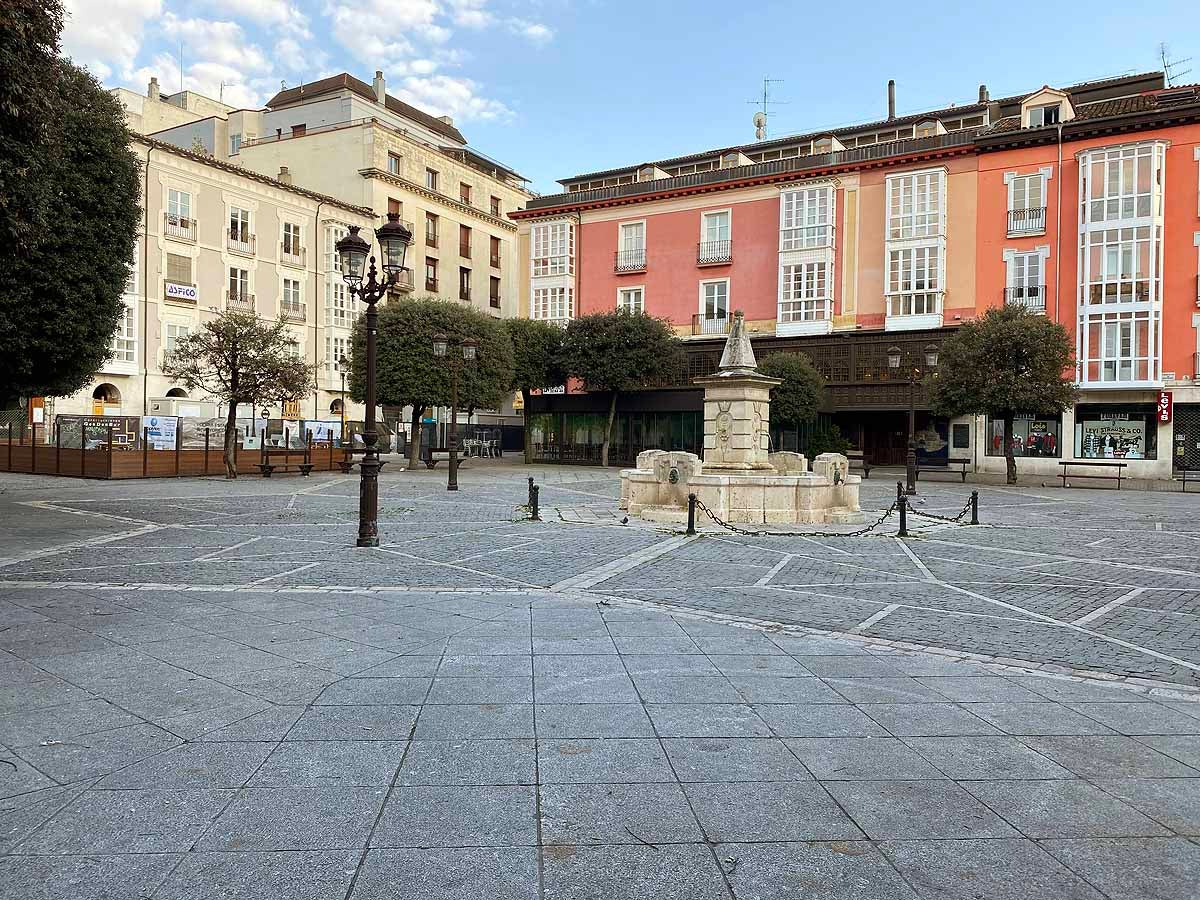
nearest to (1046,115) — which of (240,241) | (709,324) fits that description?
(709,324)

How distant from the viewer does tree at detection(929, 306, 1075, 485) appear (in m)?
28.3

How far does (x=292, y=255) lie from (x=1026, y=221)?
36.8 metres

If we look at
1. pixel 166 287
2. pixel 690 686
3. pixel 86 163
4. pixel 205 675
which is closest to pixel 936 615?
pixel 690 686

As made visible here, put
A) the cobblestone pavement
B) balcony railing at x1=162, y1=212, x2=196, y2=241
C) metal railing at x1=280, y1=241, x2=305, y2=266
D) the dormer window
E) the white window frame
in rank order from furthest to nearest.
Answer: metal railing at x1=280, y1=241, x2=305, y2=266
the white window frame
balcony railing at x1=162, y1=212, x2=196, y2=241
the dormer window
the cobblestone pavement

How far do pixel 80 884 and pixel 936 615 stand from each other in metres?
6.97

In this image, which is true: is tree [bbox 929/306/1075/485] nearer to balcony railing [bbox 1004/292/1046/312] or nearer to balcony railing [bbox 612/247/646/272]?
balcony railing [bbox 1004/292/1046/312]

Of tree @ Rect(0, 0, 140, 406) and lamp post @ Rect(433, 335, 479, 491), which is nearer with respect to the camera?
tree @ Rect(0, 0, 140, 406)

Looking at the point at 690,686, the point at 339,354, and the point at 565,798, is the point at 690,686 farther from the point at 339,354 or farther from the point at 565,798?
the point at 339,354

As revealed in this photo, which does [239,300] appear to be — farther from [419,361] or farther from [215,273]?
[419,361]

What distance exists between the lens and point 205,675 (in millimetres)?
5363

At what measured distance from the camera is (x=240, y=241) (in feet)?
140

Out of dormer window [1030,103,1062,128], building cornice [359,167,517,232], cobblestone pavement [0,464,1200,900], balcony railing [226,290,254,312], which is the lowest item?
cobblestone pavement [0,464,1200,900]

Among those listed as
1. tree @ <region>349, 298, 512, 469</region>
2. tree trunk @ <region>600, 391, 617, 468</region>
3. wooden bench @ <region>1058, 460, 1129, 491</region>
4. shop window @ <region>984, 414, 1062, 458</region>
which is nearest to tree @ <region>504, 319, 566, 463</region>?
tree trunk @ <region>600, 391, 617, 468</region>

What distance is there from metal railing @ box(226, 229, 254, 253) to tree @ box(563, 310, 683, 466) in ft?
60.7
